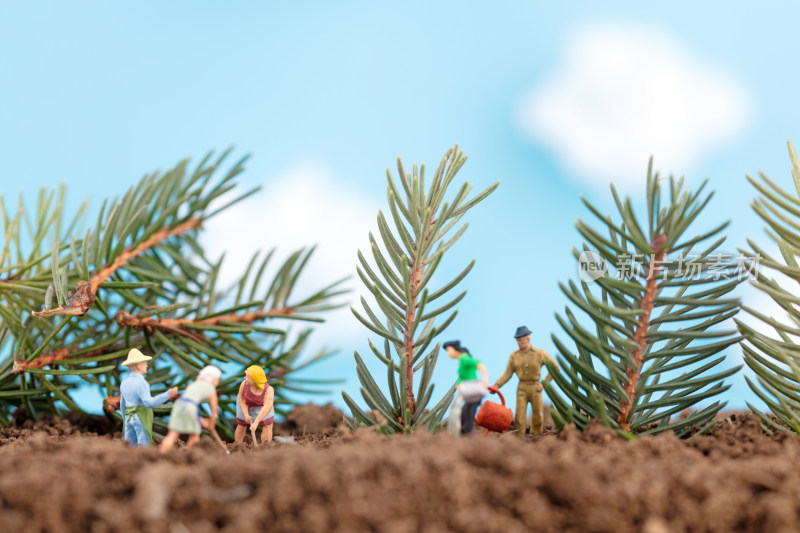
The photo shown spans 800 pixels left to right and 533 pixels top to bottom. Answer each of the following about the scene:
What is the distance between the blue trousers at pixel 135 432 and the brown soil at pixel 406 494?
541mm

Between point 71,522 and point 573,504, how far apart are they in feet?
2.47

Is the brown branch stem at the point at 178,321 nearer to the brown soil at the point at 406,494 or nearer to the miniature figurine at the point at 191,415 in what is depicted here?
the miniature figurine at the point at 191,415

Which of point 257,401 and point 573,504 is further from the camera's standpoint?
point 257,401

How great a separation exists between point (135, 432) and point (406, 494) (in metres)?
1.02

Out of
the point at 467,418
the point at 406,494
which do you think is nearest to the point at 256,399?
the point at 467,418

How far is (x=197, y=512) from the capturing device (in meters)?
0.98

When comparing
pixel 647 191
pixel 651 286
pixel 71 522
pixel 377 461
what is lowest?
pixel 71 522

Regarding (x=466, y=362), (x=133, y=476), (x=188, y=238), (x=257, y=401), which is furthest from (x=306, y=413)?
(x=133, y=476)

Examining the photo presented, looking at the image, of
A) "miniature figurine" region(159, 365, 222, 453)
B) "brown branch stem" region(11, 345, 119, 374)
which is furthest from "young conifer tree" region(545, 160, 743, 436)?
"brown branch stem" region(11, 345, 119, 374)

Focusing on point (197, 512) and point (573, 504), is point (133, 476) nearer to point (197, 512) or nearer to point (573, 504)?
point (197, 512)

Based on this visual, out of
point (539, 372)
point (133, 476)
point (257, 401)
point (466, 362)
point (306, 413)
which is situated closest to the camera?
point (133, 476)

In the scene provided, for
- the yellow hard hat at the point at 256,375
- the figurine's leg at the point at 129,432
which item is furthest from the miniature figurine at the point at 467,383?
the figurine's leg at the point at 129,432

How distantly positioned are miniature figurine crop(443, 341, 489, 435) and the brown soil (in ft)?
1.11

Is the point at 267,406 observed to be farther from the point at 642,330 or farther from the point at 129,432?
the point at 642,330
